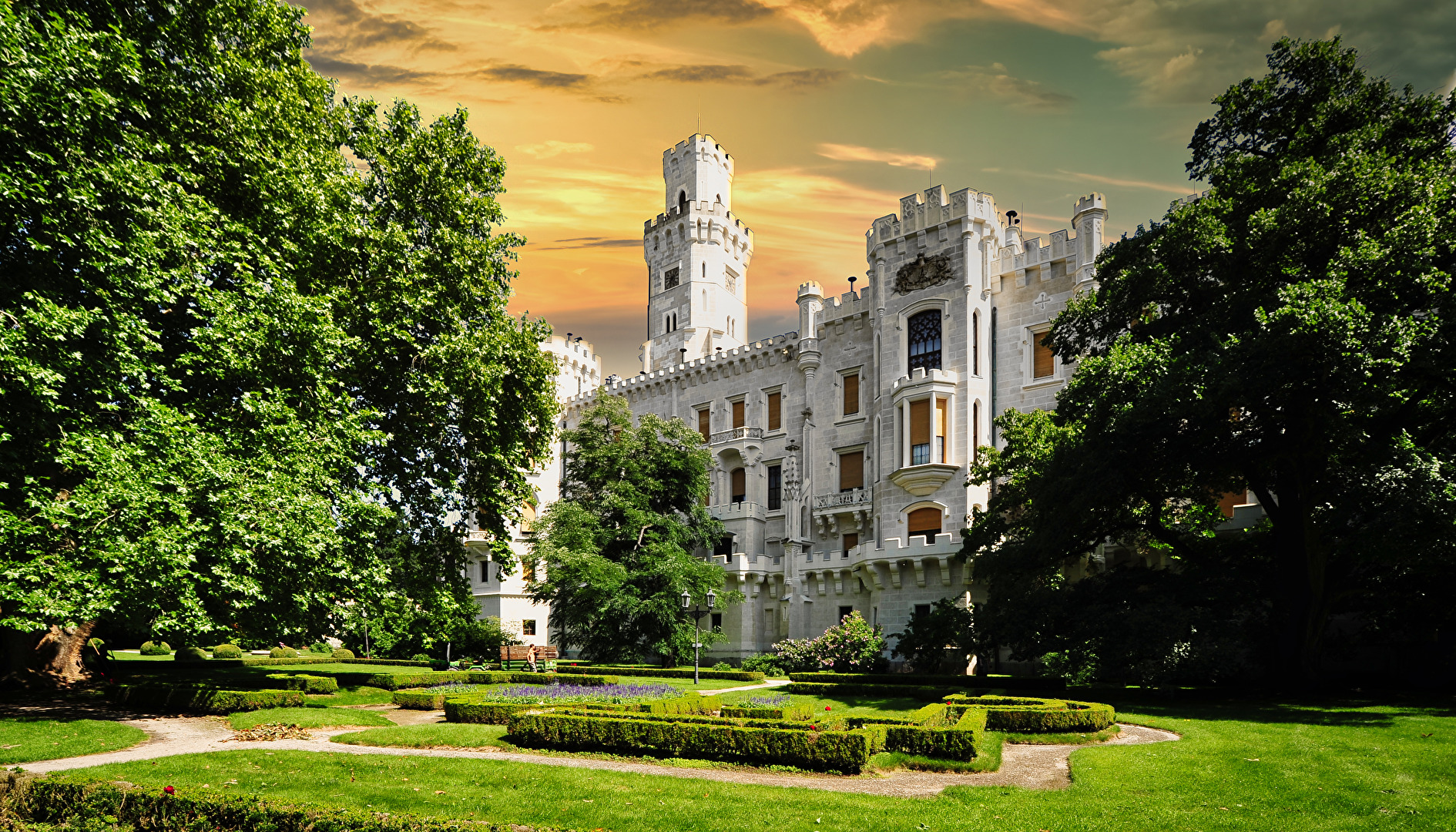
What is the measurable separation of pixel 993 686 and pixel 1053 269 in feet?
69.9

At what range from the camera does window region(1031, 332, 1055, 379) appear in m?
38.6

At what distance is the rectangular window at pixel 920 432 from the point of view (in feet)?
126

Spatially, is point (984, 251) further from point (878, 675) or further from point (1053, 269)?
point (878, 675)

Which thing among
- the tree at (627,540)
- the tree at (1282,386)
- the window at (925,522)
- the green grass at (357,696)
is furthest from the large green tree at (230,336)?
→ the window at (925,522)

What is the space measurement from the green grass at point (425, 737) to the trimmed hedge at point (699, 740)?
26.1 inches

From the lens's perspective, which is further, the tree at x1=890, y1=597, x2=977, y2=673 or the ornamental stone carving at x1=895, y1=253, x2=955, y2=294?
the ornamental stone carving at x1=895, y1=253, x2=955, y2=294

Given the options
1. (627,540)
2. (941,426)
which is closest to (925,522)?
(941,426)

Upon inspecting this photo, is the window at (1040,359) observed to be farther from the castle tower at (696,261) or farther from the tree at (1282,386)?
the castle tower at (696,261)

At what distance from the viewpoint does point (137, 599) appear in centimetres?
1552

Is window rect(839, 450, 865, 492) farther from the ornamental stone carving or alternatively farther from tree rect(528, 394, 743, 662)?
the ornamental stone carving

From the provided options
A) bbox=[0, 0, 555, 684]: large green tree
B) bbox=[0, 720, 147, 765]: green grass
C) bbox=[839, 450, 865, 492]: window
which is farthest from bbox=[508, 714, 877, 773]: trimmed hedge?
bbox=[839, 450, 865, 492]: window

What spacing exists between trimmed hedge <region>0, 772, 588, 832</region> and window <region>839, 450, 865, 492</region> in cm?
3553

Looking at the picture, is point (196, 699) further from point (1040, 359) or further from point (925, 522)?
point (1040, 359)

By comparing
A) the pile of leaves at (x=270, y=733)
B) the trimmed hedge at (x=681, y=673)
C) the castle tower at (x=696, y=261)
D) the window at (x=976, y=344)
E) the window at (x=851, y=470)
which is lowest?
the trimmed hedge at (x=681, y=673)
